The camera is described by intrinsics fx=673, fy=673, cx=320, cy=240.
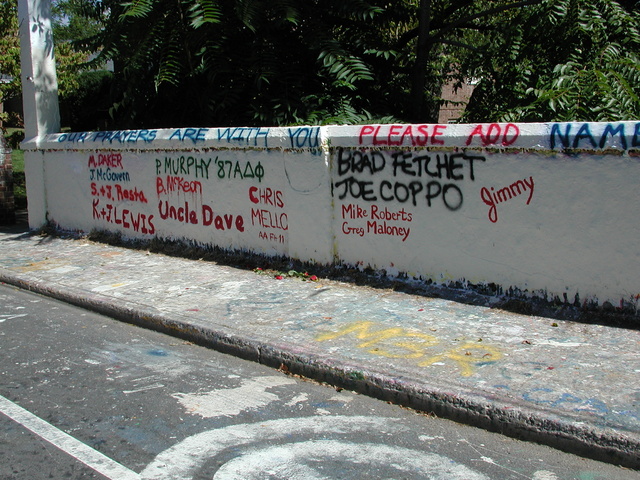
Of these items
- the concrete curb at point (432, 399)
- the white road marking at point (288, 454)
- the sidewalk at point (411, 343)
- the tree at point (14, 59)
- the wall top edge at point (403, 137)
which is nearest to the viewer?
the white road marking at point (288, 454)

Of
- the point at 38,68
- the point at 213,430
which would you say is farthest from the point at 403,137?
the point at 38,68

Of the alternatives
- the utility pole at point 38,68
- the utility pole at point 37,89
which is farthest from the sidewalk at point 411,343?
the utility pole at point 38,68

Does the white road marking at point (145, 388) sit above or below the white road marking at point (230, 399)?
above

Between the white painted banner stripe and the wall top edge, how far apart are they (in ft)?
14.3

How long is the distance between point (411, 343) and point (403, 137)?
241cm

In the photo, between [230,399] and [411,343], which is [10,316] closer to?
[230,399]

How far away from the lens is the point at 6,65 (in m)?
15.1

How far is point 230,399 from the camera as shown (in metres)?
4.92

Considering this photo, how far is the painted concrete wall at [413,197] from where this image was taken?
5.91 m

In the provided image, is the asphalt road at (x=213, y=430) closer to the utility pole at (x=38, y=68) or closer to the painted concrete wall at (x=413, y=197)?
the painted concrete wall at (x=413, y=197)

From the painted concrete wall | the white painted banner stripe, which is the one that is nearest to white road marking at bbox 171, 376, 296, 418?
the white painted banner stripe

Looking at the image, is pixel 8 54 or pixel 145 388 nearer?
pixel 145 388

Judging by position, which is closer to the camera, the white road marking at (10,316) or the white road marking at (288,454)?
the white road marking at (288,454)

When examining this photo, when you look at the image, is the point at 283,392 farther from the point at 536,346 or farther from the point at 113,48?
the point at 113,48
